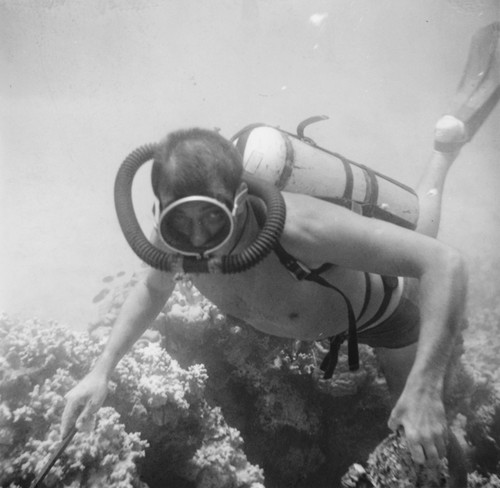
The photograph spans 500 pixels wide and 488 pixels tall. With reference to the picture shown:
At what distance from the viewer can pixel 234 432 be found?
391 centimetres

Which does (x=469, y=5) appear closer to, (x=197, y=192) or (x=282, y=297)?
(x=282, y=297)

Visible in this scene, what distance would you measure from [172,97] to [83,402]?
54.2 m

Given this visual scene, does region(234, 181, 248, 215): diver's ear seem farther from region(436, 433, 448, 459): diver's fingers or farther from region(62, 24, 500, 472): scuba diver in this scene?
region(436, 433, 448, 459): diver's fingers

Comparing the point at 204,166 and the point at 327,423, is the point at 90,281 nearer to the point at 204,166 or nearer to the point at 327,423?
the point at 327,423

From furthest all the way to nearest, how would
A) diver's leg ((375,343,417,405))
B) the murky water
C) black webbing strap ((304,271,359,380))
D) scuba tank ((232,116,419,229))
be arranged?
the murky water
diver's leg ((375,343,417,405))
scuba tank ((232,116,419,229))
black webbing strap ((304,271,359,380))

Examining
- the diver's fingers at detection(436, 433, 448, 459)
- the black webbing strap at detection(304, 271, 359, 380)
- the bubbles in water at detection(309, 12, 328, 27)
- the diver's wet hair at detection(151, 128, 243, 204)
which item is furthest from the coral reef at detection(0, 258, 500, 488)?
the bubbles in water at detection(309, 12, 328, 27)

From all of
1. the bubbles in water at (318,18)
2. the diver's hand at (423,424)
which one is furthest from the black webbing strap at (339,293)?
the bubbles in water at (318,18)

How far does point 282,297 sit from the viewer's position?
2.71m

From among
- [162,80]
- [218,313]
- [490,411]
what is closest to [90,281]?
[218,313]

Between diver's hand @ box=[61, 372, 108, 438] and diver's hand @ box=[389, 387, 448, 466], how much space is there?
2.05 meters

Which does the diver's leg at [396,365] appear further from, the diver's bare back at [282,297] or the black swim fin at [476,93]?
the black swim fin at [476,93]

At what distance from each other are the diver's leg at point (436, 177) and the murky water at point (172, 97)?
970 centimetres

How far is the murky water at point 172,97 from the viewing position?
19.0 m

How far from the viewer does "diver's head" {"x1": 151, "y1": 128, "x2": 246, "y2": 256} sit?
6.30 ft
